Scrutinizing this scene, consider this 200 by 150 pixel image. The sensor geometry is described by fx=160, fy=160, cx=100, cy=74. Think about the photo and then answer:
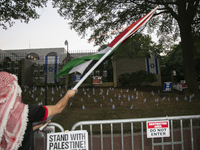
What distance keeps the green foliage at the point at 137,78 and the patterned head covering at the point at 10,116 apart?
39.8ft

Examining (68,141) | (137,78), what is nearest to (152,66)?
(137,78)

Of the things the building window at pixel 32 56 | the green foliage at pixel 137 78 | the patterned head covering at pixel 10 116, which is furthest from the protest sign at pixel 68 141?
the building window at pixel 32 56

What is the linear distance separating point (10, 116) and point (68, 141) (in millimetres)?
1197

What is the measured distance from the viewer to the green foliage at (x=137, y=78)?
13.5m

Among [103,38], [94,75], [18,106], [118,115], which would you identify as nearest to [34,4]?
[103,38]

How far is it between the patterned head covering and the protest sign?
2.95 ft

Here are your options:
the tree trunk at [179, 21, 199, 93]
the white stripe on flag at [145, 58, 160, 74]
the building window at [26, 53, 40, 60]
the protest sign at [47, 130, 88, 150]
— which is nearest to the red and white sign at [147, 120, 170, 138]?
the protest sign at [47, 130, 88, 150]

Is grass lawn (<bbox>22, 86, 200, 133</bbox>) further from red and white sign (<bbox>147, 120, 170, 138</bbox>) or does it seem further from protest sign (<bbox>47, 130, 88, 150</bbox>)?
protest sign (<bbox>47, 130, 88, 150</bbox>)

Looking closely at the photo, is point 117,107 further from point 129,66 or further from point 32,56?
point 32,56

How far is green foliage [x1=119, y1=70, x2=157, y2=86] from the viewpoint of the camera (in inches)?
531

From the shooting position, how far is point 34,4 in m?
11.9

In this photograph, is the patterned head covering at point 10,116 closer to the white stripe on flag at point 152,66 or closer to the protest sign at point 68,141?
the protest sign at point 68,141

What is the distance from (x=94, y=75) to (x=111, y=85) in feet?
5.77

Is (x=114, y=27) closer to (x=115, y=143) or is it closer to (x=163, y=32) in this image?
(x=163, y=32)
